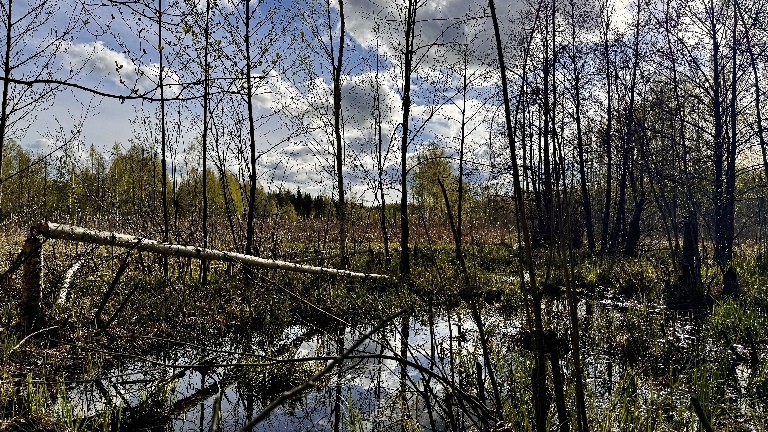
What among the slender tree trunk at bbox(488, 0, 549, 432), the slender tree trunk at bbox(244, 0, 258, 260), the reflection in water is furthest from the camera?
the slender tree trunk at bbox(244, 0, 258, 260)

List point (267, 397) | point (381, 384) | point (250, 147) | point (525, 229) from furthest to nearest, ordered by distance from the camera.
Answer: point (250, 147) < point (381, 384) < point (267, 397) < point (525, 229)

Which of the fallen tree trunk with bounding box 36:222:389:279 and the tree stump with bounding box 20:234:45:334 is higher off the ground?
the fallen tree trunk with bounding box 36:222:389:279

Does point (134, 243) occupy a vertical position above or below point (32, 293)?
above

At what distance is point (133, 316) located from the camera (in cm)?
573

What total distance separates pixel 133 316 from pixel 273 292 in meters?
1.85

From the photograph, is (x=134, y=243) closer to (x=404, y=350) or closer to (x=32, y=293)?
(x=32, y=293)

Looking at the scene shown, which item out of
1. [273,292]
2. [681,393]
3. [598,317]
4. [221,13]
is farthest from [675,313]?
[221,13]

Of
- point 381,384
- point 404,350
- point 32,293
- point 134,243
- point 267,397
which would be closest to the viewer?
point 404,350

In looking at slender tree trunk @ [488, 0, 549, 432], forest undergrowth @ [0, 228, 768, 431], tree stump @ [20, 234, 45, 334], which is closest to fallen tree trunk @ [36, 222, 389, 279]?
tree stump @ [20, 234, 45, 334]

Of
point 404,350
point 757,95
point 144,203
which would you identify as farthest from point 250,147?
point 757,95

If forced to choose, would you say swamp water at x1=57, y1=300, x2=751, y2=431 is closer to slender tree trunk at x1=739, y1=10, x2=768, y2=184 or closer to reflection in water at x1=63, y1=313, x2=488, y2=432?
reflection in water at x1=63, y1=313, x2=488, y2=432

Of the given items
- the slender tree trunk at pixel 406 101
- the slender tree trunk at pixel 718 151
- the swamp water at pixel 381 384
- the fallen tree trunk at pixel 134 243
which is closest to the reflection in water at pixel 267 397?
the swamp water at pixel 381 384

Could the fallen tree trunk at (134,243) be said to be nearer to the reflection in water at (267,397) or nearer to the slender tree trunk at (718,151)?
the reflection in water at (267,397)

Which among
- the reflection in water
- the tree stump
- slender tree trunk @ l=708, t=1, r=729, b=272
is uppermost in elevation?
slender tree trunk @ l=708, t=1, r=729, b=272
